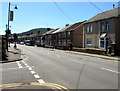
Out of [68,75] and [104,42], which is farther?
[104,42]

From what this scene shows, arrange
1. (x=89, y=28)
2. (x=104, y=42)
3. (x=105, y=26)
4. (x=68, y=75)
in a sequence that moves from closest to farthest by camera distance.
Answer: (x=68, y=75) < (x=104, y=42) < (x=105, y=26) < (x=89, y=28)

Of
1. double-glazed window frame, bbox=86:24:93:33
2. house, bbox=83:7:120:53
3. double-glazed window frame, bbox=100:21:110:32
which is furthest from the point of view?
double-glazed window frame, bbox=86:24:93:33

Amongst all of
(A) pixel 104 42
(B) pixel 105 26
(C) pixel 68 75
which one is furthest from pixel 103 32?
(C) pixel 68 75

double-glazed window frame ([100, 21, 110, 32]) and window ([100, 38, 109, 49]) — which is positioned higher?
double-glazed window frame ([100, 21, 110, 32])

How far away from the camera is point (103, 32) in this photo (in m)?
29.1

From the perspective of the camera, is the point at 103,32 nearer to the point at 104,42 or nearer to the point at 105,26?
the point at 105,26

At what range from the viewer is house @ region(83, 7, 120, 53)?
86.9ft

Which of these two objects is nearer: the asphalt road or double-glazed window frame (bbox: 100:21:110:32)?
the asphalt road

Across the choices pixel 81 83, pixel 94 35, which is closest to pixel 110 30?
pixel 94 35

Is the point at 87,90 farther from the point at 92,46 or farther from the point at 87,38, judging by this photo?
the point at 87,38

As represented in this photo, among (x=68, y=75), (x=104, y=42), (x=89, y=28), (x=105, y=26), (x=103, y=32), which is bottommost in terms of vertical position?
(x=68, y=75)

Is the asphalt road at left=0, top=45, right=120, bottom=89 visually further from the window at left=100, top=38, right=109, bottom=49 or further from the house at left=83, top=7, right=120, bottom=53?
the window at left=100, top=38, right=109, bottom=49

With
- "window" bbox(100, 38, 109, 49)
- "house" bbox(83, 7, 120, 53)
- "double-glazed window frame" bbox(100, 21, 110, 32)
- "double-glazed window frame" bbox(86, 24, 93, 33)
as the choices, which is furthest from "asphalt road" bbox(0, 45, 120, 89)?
"double-glazed window frame" bbox(86, 24, 93, 33)

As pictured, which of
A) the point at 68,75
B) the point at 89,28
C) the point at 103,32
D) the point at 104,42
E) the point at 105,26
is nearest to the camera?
the point at 68,75
